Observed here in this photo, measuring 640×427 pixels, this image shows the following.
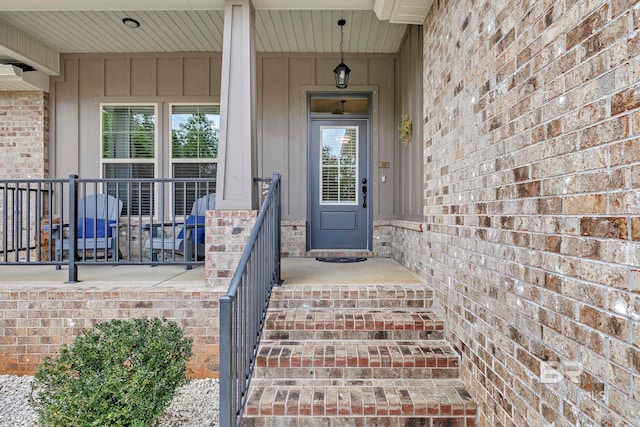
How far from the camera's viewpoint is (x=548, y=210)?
4.33 ft

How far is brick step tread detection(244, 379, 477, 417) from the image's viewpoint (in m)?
1.90

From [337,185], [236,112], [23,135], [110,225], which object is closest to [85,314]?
[110,225]

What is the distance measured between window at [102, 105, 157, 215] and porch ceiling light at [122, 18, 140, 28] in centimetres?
110

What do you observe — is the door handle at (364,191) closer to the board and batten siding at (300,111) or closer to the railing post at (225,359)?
the board and batten siding at (300,111)

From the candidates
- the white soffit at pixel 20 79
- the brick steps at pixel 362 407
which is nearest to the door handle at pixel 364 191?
the brick steps at pixel 362 407

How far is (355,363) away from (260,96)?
3907 mm

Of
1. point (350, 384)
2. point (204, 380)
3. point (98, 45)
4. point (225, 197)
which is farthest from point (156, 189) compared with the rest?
point (350, 384)

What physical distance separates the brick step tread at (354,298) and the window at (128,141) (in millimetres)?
3298

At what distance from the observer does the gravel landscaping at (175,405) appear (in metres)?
2.34

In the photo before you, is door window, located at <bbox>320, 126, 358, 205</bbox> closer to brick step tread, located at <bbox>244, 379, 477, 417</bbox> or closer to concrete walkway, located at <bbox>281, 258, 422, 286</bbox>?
concrete walkway, located at <bbox>281, 258, 422, 286</bbox>

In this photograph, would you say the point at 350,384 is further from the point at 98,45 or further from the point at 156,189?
the point at 98,45

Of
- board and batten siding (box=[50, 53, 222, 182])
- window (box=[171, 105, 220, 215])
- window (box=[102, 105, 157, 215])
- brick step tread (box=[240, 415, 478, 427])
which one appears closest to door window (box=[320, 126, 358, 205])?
window (box=[171, 105, 220, 215])

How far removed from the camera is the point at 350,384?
84.0 inches

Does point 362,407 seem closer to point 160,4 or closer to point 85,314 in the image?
point 85,314
